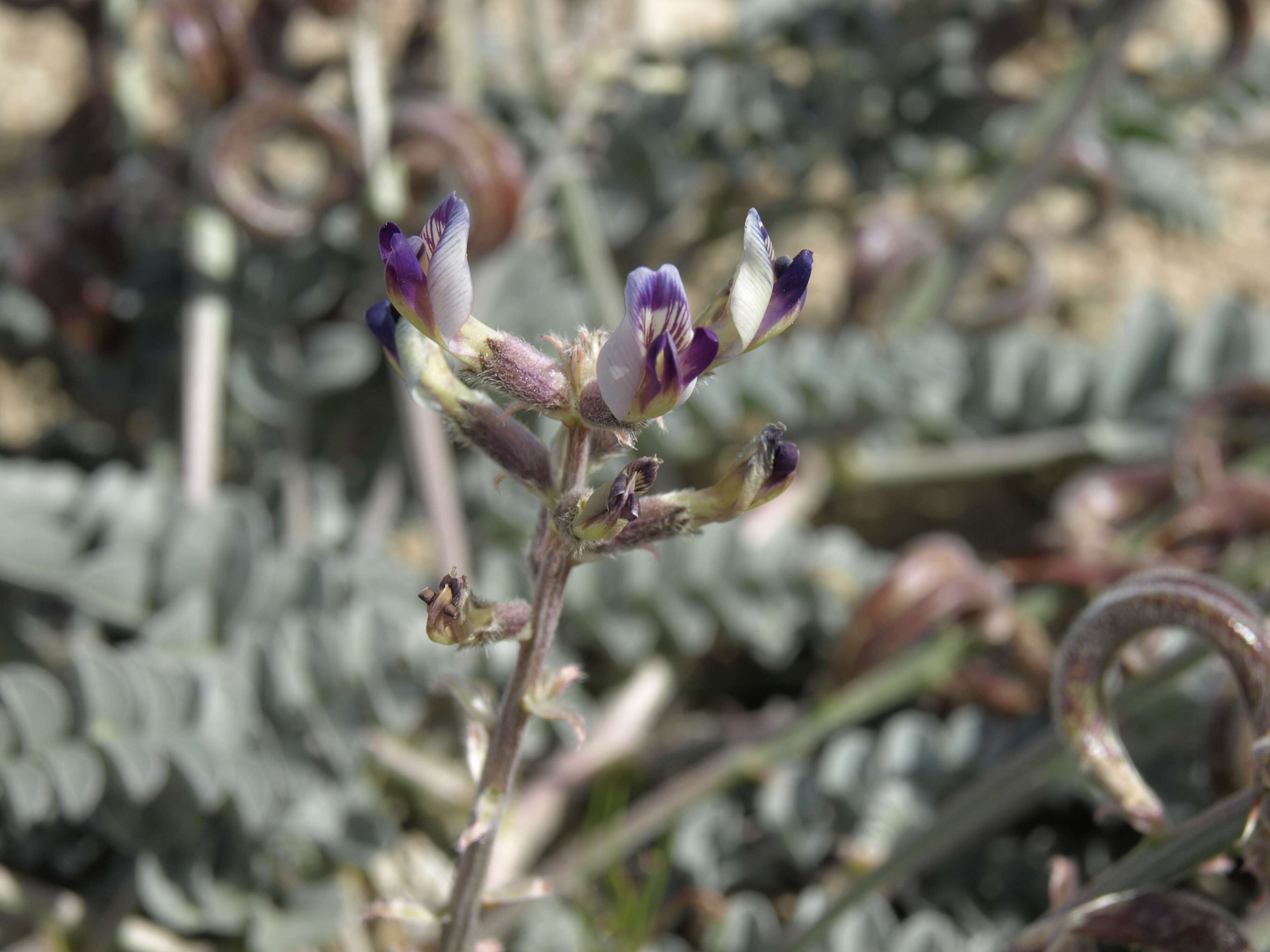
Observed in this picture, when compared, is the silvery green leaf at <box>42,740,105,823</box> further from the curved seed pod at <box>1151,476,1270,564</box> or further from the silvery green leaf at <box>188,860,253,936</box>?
the curved seed pod at <box>1151,476,1270,564</box>

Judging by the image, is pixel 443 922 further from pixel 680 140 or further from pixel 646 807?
pixel 680 140

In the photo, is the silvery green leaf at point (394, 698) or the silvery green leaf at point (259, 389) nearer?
the silvery green leaf at point (394, 698)

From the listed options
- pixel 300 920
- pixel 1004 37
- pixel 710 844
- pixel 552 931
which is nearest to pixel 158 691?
pixel 300 920

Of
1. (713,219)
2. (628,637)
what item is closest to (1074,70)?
(713,219)

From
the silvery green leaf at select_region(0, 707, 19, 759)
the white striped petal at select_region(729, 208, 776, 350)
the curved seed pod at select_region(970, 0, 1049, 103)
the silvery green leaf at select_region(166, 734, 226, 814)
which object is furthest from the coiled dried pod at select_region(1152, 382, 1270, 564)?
the silvery green leaf at select_region(0, 707, 19, 759)

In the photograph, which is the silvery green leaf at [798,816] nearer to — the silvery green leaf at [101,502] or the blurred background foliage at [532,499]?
the blurred background foliage at [532,499]

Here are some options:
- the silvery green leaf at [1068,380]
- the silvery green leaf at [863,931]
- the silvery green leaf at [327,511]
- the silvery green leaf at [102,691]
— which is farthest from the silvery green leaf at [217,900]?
the silvery green leaf at [1068,380]

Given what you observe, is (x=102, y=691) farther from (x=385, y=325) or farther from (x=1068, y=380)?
(x=1068, y=380)
